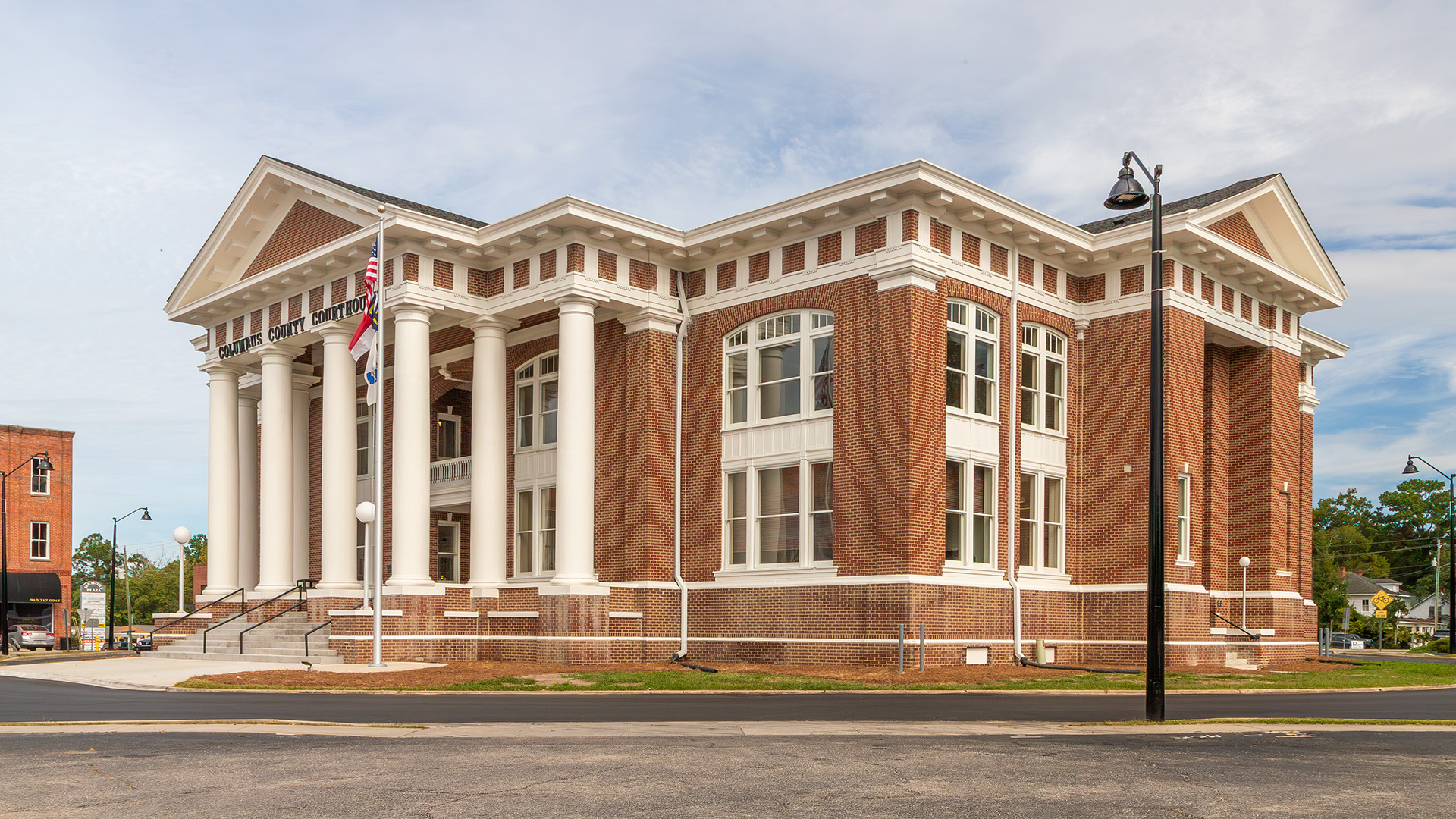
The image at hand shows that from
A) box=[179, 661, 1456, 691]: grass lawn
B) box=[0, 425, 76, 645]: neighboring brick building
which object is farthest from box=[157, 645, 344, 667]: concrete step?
box=[0, 425, 76, 645]: neighboring brick building

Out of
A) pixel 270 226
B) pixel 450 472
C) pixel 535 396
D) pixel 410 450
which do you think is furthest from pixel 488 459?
pixel 270 226

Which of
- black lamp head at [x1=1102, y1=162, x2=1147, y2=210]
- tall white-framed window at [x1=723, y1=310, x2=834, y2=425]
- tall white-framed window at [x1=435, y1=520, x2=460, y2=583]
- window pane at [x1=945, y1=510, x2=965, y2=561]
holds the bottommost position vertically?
tall white-framed window at [x1=435, y1=520, x2=460, y2=583]

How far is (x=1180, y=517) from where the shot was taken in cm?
3005

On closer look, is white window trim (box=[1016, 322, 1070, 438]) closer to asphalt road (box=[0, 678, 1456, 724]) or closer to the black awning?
asphalt road (box=[0, 678, 1456, 724])

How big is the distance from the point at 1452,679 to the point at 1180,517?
6.23 meters

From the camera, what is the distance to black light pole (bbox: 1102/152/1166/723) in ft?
49.2

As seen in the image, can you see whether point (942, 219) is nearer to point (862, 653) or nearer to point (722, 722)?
point (862, 653)

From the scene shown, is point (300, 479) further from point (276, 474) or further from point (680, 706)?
point (680, 706)

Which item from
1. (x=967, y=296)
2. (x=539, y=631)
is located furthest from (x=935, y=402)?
(x=539, y=631)

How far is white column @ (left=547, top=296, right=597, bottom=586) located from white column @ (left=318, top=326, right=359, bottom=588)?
5252mm

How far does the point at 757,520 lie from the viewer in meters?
28.8

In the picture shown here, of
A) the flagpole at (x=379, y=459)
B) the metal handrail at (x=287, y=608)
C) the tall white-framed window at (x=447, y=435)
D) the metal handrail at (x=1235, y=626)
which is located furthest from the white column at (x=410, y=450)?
the metal handrail at (x=1235, y=626)

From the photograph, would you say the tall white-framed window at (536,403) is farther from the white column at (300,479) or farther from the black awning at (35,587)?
the black awning at (35,587)

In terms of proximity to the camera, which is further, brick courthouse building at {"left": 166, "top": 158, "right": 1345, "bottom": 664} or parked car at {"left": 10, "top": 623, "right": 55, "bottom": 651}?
parked car at {"left": 10, "top": 623, "right": 55, "bottom": 651}
